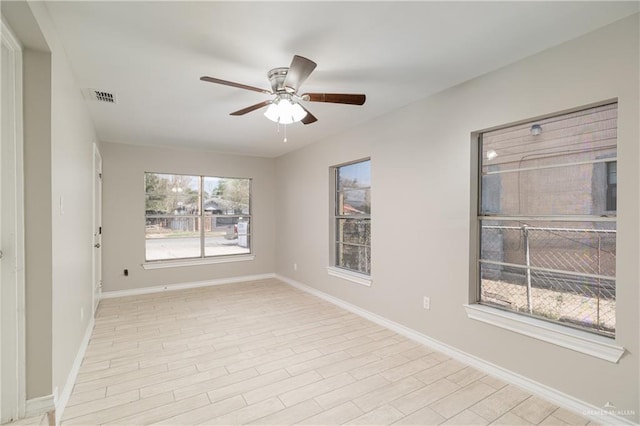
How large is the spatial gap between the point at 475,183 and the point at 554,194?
1.94ft

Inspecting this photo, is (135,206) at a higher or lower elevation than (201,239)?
higher

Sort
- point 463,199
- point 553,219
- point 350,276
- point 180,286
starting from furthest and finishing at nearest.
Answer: point 180,286 → point 350,276 → point 463,199 → point 553,219

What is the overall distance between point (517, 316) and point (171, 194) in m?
5.30

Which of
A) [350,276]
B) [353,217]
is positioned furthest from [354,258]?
[353,217]

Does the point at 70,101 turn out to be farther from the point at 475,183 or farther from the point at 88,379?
the point at 475,183

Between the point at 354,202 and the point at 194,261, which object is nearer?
the point at 354,202

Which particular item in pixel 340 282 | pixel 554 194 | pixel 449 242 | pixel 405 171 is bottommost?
pixel 340 282

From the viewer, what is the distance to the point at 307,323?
3703 mm

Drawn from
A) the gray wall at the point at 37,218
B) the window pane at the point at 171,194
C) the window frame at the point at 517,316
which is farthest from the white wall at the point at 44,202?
the window pane at the point at 171,194

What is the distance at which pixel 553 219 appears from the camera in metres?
2.28

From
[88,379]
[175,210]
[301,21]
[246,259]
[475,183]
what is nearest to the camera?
[301,21]

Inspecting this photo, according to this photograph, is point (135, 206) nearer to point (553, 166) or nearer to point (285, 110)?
point (285, 110)

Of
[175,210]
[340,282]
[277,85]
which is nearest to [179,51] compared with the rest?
[277,85]

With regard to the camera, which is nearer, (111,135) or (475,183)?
(475,183)
